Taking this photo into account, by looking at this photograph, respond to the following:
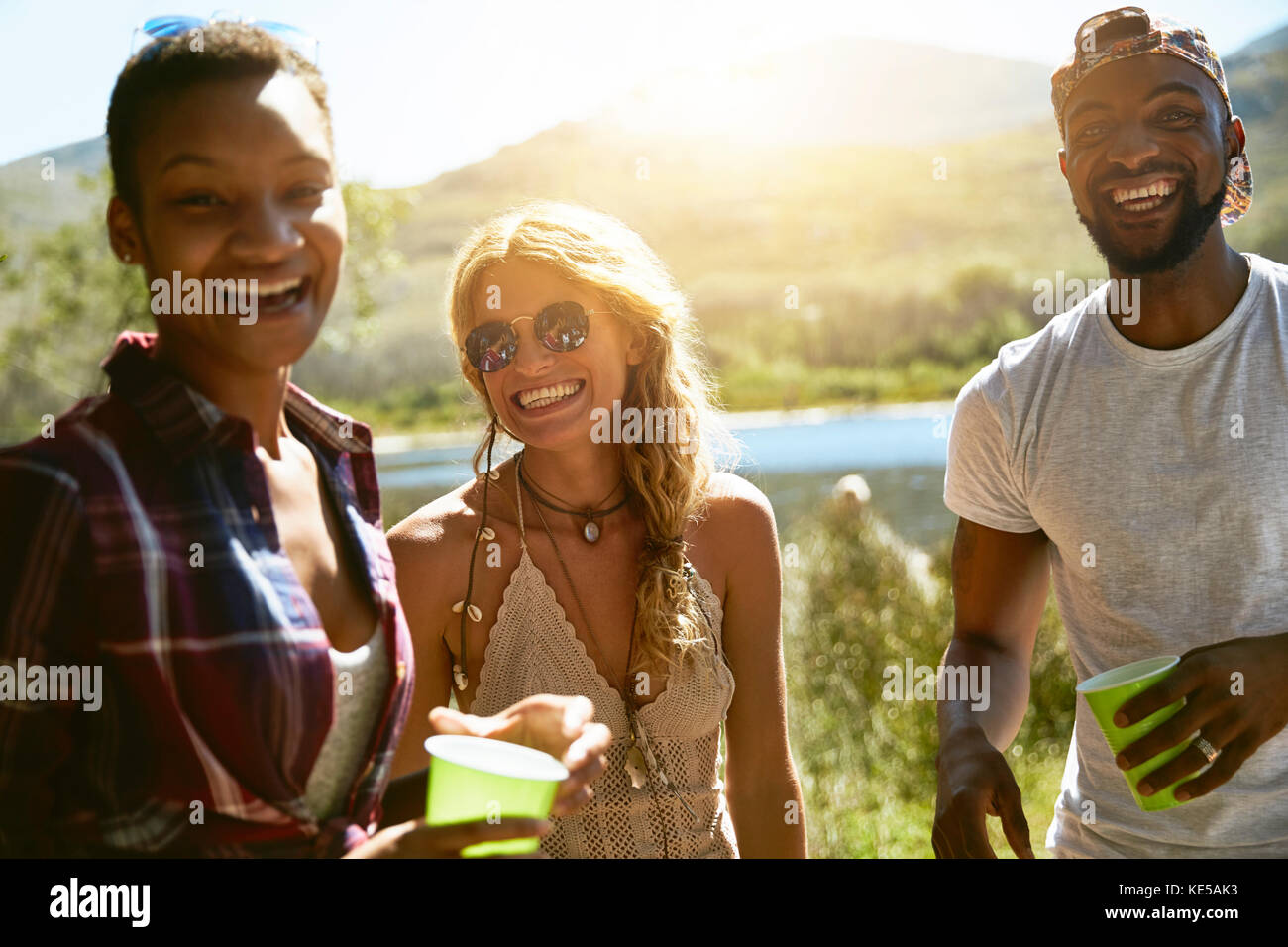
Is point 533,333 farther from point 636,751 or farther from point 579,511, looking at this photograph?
point 636,751

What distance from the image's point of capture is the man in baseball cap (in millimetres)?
2043

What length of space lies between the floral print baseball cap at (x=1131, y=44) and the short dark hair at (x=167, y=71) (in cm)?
165

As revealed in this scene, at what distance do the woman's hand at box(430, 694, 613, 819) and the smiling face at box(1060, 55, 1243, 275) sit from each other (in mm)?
1516

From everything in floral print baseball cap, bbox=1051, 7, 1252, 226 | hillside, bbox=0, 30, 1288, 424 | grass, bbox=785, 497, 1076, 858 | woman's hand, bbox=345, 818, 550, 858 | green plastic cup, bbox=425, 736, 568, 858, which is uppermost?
hillside, bbox=0, 30, 1288, 424

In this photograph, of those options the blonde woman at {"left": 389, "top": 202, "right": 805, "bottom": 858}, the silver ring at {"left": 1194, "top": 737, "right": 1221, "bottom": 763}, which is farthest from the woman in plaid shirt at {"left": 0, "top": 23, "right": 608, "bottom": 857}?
the silver ring at {"left": 1194, "top": 737, "right": 1221, "bottom": 763}

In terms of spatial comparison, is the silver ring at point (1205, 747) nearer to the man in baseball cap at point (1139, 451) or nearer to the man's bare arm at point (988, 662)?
the man in baseball cap at point (1139, 451)

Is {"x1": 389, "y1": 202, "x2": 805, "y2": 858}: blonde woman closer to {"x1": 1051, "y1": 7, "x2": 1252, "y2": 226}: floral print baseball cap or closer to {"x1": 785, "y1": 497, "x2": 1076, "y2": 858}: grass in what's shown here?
{"x1": 1051, "y1": 7, "x2": 1252, "y2": 226}: floral print baseball cap

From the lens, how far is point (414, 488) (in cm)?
1339

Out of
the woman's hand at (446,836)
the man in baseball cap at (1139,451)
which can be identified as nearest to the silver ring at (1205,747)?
the man in baseball cap at (1139,451)

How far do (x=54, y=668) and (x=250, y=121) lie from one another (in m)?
0.65

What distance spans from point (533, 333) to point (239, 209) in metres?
1.00

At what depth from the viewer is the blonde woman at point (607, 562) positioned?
2.27m

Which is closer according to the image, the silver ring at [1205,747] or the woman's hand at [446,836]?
the woman's hand at [446,836]
